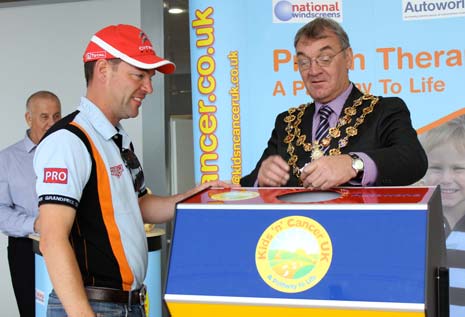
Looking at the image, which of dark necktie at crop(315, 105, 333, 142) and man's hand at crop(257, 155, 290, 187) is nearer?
man's hand at crop(257, 155, 290, 187)

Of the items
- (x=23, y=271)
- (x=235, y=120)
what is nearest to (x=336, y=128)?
(x=235, y=120)

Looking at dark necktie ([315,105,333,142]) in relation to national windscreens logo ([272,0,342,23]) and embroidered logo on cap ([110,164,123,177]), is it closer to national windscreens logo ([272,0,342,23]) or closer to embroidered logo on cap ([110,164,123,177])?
embroidered logo on cap ([110,164,123,177])

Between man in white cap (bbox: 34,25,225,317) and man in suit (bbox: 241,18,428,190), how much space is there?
0.26m

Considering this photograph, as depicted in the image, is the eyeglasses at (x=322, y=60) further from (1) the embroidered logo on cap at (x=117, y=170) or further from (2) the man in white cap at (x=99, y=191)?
(1) the embroidered logo on cap at (x=117, y=170)

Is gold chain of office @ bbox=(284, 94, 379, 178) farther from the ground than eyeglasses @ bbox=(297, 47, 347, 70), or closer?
closer

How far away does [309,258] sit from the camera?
3.61ft

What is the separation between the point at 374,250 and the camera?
107 cm

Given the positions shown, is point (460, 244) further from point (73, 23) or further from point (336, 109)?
point (73, 23)

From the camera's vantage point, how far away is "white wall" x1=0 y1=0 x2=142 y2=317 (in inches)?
178

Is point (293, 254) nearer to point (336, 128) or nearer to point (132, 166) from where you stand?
point (336, 128)

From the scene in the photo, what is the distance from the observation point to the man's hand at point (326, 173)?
1319 mm

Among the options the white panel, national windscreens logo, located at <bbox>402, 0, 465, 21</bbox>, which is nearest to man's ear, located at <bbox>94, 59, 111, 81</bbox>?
national windscreens logo, located at <bbox>402, 0, 465, 21</bbox>

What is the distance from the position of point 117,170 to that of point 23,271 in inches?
88.5

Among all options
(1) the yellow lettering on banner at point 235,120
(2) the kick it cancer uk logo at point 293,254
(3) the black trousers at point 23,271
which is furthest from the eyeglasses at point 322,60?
(3) the black trousers at point 23,271
